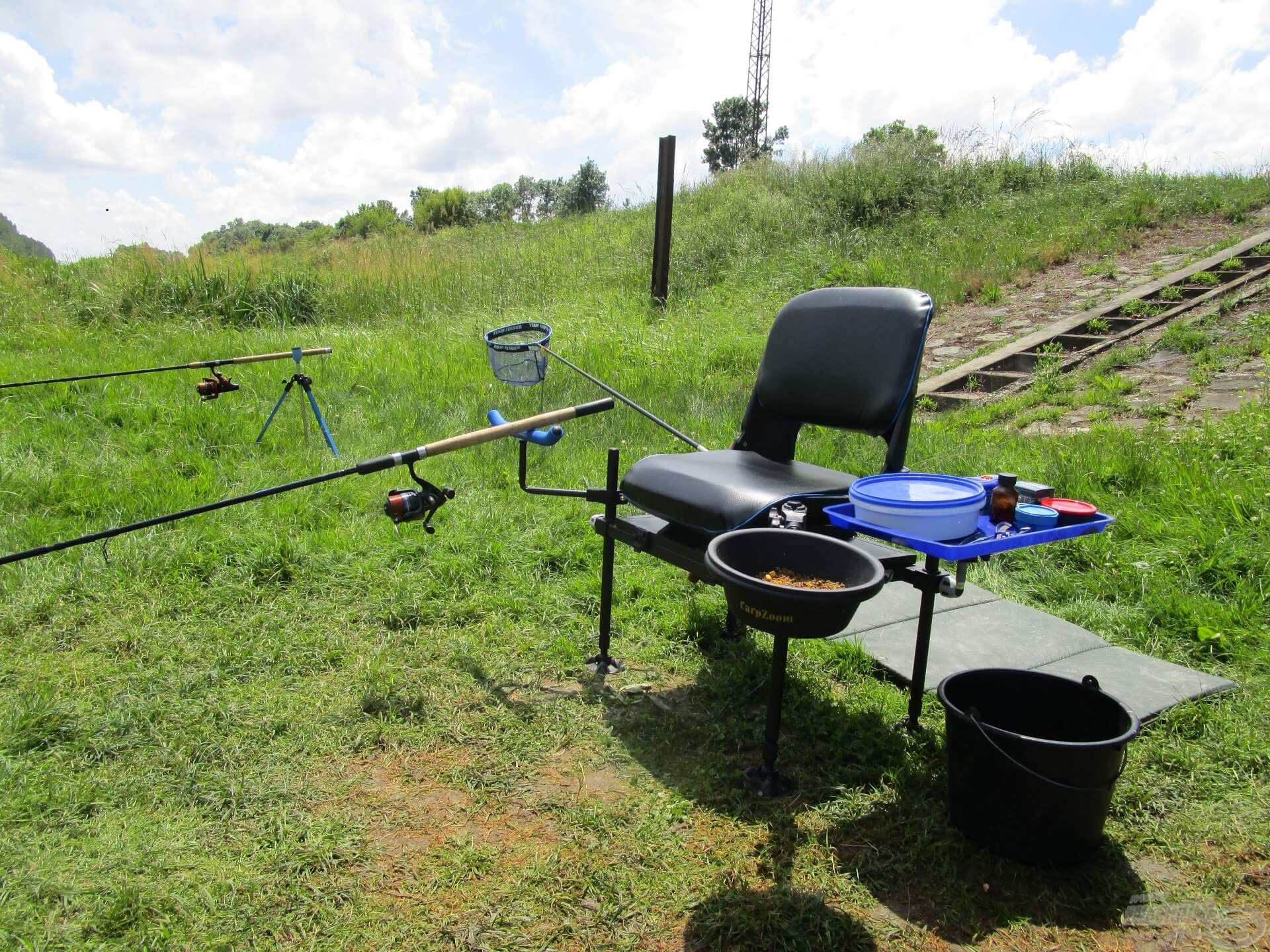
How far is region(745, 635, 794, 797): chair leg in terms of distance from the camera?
2.46m

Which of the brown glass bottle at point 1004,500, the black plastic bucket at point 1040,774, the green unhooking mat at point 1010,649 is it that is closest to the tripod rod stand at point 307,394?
the green unhooking mat at point 1010,649

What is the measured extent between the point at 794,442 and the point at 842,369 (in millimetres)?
467

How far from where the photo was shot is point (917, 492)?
101 inches

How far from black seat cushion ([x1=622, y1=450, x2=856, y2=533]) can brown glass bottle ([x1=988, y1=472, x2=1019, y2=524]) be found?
1.79 ft

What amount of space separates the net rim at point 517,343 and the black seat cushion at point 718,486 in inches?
40.6

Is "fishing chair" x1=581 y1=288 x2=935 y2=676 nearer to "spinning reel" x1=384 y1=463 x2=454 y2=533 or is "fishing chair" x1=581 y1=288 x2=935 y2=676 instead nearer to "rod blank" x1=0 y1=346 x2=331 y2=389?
"spinning reel" x1=384 y1=463 x2=454 y2=533

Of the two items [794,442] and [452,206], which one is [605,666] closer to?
[794,442]

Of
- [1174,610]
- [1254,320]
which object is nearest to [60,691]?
[1174,610]

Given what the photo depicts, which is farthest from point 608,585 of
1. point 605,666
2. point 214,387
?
point 214,387

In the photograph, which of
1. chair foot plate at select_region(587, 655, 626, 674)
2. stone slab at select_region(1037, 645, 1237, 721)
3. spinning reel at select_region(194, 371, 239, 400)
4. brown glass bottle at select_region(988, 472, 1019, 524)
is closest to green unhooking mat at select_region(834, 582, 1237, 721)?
stone slab at select_region(1037, 645, 1237, 721)

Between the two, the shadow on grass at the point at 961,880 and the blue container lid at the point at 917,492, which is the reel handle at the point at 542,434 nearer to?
the blue container lid at the point at 917,492

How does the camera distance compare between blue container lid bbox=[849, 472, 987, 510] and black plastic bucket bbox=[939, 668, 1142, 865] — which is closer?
black plastic bucket bbox=[939, 668, 1142, 865]

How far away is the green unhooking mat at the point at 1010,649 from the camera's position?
3.05m

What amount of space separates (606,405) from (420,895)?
5.54ft
